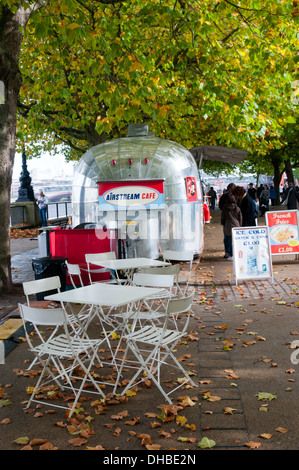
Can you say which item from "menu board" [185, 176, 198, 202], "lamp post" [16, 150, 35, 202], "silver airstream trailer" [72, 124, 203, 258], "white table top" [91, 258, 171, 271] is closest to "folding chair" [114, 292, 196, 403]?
"white table top" [91, 258, 171, 271]

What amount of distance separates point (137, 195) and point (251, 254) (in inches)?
148

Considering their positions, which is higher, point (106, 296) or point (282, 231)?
point (282, 231)

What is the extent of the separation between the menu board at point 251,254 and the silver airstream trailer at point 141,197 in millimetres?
2876

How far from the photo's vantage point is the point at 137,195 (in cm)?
1420

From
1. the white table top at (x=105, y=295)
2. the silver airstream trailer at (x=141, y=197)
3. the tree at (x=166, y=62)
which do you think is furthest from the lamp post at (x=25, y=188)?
the white table top at (x=105, y=295)

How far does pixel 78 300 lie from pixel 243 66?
10.8 m

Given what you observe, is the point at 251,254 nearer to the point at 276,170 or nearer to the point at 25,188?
the point at 25,188

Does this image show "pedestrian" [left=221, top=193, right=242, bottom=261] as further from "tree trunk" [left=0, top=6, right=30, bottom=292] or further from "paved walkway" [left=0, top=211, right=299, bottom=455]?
"tree trunk" [left=0, top=6, right=30, bottom=292]

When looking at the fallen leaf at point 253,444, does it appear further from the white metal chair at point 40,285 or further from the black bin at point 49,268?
the black bin at point 49,268

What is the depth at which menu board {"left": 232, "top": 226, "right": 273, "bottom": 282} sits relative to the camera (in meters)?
11.5

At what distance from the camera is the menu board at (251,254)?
1155cm

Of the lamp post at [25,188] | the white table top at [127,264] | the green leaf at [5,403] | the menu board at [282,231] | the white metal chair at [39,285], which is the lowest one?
the green leaf at [5,403]

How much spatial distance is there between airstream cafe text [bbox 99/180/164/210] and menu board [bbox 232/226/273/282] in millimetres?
3158

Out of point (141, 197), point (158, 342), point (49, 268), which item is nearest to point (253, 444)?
point (158, 342)
